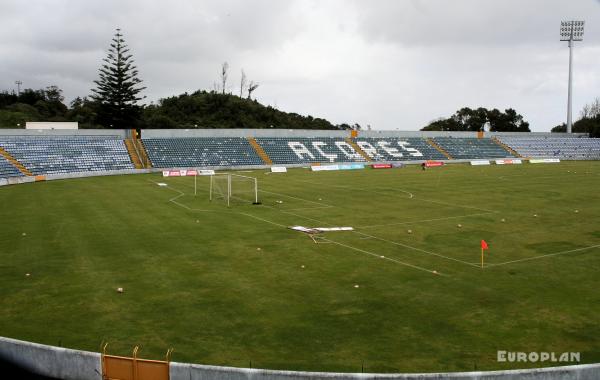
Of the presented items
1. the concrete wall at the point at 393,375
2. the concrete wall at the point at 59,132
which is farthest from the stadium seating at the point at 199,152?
the concrete wall at the point at 393,375

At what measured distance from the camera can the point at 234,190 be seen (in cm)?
4622

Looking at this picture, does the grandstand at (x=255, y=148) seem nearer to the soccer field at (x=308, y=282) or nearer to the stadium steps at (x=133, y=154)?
the stadium steps at (x=133, y=154)

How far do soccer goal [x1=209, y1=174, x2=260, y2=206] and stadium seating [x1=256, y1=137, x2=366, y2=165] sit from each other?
32.6 metres

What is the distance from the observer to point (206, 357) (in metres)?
13.2

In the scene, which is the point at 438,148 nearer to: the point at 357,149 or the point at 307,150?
the point at 357,149

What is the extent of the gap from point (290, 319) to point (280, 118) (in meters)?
128

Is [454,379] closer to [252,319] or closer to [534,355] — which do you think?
[534,355]

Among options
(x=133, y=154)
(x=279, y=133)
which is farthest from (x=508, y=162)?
(x=133, y=154)

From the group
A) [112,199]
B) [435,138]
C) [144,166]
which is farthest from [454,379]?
[435,138]

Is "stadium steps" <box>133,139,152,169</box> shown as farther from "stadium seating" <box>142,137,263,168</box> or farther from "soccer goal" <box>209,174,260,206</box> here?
"soccer goal" <box>209,174,260,206</box>

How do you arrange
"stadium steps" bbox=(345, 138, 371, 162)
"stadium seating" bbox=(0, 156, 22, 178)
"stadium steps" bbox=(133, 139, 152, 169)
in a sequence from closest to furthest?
"stadium seating" bbox=(0, 156, 22, 178)
"stadium steps" bbox=(133, 139, 152, 169)
"stadium steps" bbox=(345, 138, 371, 162)

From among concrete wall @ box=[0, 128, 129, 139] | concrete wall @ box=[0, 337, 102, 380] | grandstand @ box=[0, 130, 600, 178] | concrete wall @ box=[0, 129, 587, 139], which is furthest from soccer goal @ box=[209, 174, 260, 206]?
concrete wall @ box=[0, 129, 587, 139]

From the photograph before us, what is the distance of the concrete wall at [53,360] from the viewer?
443 inches

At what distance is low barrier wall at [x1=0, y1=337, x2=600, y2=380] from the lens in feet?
32.9
